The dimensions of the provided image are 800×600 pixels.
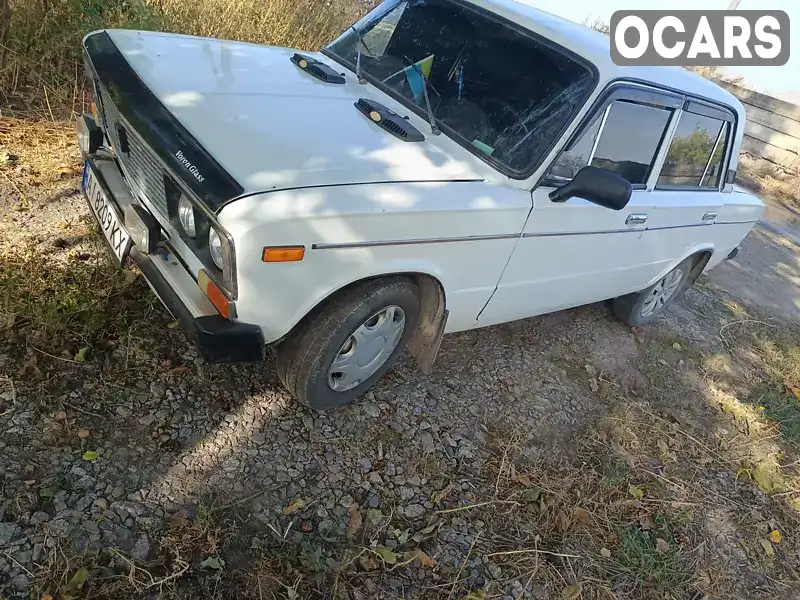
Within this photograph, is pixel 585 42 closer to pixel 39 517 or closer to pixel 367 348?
pixel 367 348

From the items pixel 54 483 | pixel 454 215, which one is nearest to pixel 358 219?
pixel 454 215

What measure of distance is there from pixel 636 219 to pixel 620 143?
0.52m

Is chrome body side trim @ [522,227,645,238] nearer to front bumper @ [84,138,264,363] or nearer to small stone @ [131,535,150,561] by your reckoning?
front bumper @ [84,138,264,363]

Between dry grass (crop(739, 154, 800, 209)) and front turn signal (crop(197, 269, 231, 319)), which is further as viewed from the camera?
dry grass (crop(739, 154, 800, 209))

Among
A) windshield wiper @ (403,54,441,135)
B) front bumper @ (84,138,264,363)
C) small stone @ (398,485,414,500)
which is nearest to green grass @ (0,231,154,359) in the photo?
front bumper @ (84,138,264,363)

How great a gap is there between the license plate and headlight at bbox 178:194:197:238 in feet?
1.01

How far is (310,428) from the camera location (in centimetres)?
280

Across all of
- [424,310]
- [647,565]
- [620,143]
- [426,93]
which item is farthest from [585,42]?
[647,565]

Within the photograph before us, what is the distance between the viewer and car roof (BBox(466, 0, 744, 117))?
2828 mm

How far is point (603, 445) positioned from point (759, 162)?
10.6 m

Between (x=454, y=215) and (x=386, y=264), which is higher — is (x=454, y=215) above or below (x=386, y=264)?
above

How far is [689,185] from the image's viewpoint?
3795 mm

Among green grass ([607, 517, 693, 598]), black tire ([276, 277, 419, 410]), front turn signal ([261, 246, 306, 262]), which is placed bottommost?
green grass ([607, 517, 693, 598])

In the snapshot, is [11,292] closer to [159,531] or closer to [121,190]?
[121,190]
